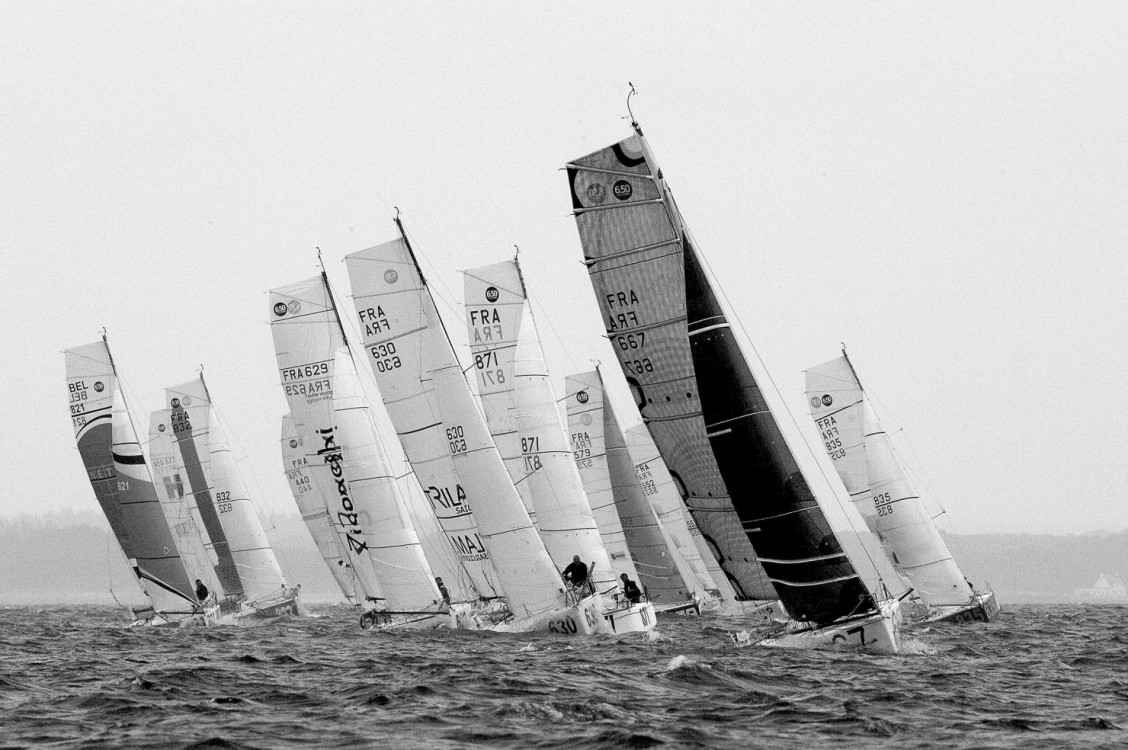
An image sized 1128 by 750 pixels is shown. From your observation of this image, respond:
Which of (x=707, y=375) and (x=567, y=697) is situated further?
(x=707, y=375)

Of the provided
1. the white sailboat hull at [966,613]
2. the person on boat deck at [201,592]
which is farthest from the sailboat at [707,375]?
the person on boat deck at [201,592]

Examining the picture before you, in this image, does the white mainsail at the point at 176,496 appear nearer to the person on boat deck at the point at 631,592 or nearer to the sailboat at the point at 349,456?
the sailboat at the point at 349,456

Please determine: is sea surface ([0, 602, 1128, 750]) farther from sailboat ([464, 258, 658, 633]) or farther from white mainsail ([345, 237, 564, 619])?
sailboat ([464, 258, 658, 633])

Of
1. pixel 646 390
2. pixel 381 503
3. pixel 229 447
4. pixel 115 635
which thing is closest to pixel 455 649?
pixel 646 390

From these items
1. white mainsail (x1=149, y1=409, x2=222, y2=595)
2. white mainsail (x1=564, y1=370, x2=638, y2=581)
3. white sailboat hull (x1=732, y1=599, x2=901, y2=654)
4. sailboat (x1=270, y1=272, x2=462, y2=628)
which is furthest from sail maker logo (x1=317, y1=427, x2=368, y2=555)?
white mainsail (x1=149, y1=409, x2=222, y2=595)

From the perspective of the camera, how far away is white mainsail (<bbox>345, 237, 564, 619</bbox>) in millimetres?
26625

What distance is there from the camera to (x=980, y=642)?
25.6 metres

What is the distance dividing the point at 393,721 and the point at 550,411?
16.8 m

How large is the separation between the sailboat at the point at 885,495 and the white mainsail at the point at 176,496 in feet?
80.0

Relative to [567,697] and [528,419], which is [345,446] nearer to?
[528,419]

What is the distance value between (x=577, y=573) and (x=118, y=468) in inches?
681

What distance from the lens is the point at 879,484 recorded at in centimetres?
3419

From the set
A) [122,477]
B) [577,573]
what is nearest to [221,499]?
[122,477]

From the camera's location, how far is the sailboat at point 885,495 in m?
33.1
